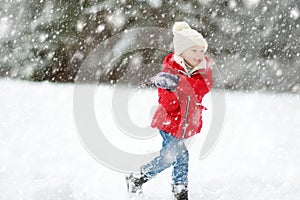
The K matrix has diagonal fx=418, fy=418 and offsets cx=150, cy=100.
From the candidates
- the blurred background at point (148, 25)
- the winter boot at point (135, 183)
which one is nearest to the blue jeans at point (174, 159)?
the winter boot at point (135, 183)

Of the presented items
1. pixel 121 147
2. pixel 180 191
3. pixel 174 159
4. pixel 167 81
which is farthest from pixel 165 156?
pixel 121 147

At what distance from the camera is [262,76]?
8484mm

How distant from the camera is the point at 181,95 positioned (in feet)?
8.96

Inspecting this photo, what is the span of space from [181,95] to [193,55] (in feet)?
0.97

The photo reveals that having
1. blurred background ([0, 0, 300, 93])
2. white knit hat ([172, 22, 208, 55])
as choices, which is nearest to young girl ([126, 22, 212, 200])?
white knit hat ([172, 22, 208, 55])

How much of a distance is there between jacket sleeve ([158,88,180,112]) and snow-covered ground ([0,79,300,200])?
2.87ft

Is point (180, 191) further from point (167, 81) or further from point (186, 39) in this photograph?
point (186, 39)

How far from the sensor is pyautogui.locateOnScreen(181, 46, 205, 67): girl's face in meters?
2.81

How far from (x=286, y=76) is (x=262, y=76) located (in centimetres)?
52

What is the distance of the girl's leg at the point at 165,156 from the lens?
2873 mm

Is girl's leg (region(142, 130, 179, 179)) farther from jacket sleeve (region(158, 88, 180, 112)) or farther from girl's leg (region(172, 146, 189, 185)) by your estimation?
jacket sleeve (region(158, 88, 180, 112))

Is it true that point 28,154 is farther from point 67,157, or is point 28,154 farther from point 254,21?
point 254,21

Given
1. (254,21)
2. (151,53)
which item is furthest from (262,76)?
(151,53)

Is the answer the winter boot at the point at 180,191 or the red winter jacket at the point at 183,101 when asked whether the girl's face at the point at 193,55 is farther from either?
the winter boot at the point at 180,191
